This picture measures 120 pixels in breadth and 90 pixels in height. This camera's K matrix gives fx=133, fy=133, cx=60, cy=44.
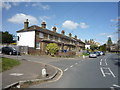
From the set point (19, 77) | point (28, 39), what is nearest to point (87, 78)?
point (19, 77)

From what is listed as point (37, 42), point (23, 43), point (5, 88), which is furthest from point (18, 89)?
point (23, 43)

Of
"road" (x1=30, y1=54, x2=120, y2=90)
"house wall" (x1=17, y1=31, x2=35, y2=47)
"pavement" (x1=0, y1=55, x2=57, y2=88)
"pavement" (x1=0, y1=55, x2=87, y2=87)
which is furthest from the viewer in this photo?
"house wall" (x1=17, y1=31, x2=35, y2=47)

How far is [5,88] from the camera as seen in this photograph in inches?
237

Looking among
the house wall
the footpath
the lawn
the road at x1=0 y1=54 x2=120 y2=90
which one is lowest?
the road at x1=0 y1=54 x2=120 y2=90

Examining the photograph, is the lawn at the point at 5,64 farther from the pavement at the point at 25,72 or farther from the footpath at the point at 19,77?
the footpath at the point at 19,77

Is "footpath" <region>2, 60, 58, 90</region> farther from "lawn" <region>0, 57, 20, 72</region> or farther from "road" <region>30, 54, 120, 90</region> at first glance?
"road" <region>30, 54, 120, 90</region>

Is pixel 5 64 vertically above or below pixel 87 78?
above

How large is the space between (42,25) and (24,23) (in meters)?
7.80

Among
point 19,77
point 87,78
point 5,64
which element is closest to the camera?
point 19,77

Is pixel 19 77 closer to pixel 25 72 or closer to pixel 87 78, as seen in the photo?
pixel 25 72

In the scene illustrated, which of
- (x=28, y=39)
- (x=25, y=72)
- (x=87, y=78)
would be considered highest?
(x=28, y=39)

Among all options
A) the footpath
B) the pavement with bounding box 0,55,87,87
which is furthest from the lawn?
the footpath

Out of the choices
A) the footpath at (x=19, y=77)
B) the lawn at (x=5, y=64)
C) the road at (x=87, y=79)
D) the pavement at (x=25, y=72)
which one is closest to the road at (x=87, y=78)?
the road at (x=87, y=79)

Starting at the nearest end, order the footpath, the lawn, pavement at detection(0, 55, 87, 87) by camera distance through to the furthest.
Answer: the footpath, pavement at detection(0, 55, 87, 87), the lawn
